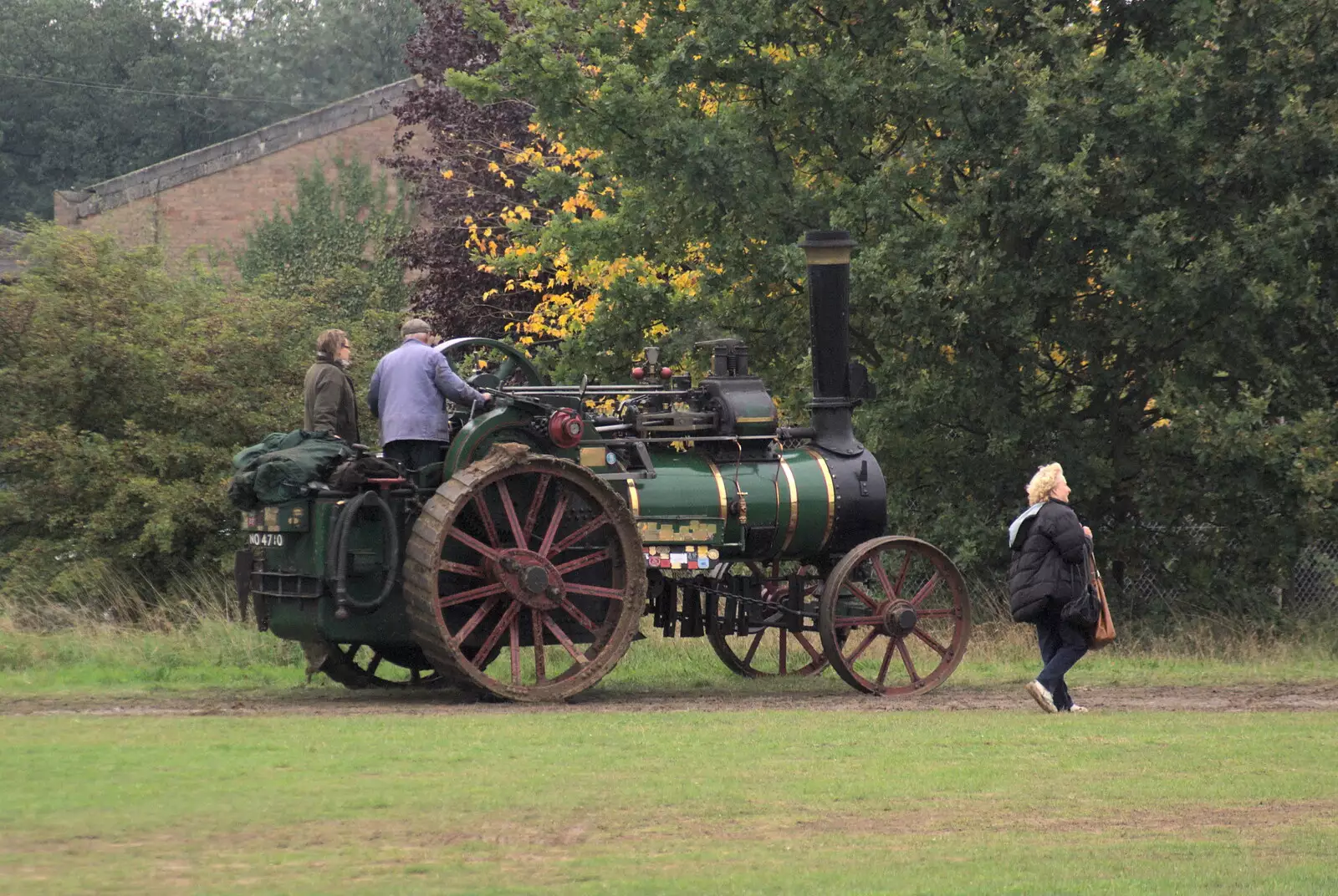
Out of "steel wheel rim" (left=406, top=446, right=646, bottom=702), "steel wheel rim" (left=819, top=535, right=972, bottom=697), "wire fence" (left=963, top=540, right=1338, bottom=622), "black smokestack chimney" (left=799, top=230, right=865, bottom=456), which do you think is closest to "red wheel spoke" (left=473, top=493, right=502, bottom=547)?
"steel wheel rim" (left=406, top=446, right=646, bottom=702)

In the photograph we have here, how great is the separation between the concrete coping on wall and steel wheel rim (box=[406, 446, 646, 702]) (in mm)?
26304

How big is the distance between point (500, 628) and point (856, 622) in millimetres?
2839

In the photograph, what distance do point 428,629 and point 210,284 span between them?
33.3ft

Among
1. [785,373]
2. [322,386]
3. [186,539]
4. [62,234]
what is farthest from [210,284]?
[322,386]

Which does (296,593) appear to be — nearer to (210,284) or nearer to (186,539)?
(186,539)

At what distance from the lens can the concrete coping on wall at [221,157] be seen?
38750mm

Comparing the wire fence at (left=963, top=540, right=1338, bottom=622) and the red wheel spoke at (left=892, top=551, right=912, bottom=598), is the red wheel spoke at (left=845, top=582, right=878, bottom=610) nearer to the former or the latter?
the red wheel spoke at (left=892, top=551, right=912, bottom=598)

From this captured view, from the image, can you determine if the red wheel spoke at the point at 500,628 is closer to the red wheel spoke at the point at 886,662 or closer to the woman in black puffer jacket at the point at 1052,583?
the red wheel spoke at the point at 886,662

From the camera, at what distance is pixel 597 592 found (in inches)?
541

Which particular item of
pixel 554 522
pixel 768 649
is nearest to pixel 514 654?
pixel 554 522

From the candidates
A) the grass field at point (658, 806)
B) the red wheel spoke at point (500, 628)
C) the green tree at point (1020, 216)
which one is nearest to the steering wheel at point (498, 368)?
the red wheel spoke at point (500, 628)

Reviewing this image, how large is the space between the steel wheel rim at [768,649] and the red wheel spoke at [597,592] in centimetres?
134

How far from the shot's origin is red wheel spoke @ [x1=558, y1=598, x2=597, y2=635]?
13.6 m

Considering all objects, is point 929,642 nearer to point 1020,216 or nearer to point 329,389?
point 329,389
